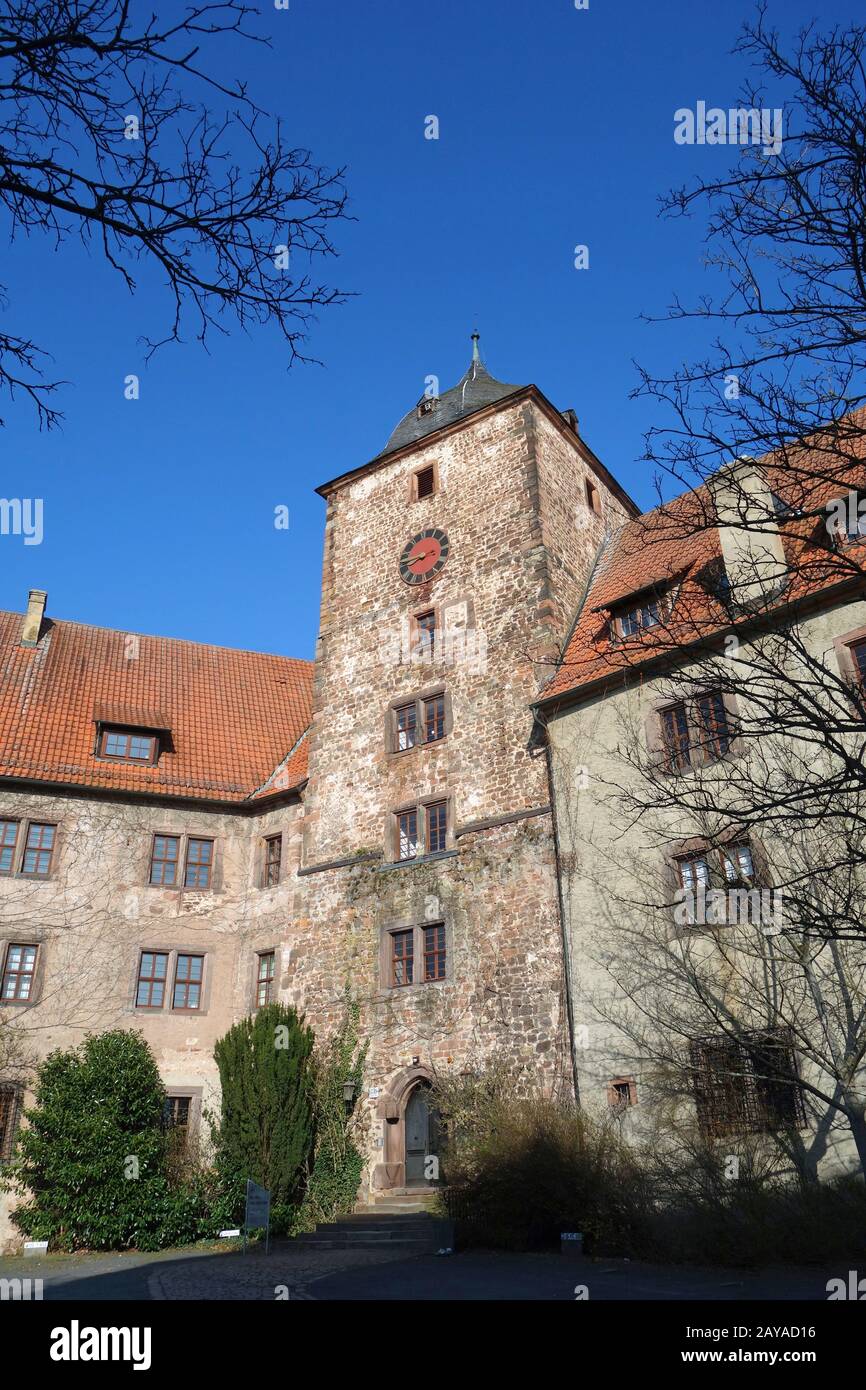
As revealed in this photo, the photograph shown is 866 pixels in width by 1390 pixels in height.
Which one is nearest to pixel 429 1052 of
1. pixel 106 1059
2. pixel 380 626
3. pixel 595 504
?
pixel 106 1059

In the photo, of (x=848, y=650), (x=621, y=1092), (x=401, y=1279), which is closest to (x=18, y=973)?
(x=401, y=1279)

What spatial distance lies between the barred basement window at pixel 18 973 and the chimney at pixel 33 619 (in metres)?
7.55

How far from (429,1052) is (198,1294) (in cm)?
676

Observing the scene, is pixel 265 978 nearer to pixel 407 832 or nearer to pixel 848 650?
pixel 407 832

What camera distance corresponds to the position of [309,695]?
84.2ft

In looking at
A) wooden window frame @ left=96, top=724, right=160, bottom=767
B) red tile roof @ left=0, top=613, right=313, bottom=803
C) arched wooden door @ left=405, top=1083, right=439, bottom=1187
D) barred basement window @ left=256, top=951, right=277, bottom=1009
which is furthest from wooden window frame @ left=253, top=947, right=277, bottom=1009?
wooden window frame @ left=96, top=724, right=160, bottom=767

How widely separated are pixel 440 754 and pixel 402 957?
3752 mm

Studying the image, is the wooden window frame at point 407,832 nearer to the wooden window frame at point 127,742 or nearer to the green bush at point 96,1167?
the wooden window frame at point 127,742

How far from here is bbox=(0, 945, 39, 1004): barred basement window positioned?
1788 cm

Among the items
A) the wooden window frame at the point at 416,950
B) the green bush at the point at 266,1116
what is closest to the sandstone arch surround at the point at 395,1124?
the green bush at the point at 266,1116

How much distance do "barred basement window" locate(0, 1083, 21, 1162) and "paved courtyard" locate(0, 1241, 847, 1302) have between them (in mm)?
2895

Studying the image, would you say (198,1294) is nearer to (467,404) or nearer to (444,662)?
(444,662)

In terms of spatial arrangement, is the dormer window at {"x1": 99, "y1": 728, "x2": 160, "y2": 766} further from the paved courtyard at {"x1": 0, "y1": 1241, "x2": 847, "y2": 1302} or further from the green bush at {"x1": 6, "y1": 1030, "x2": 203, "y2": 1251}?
the paved courtyard at {"x1": 0, "y1": 1241, "x2": 847, "y2": 1302}

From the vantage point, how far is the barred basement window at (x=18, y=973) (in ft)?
58.6
